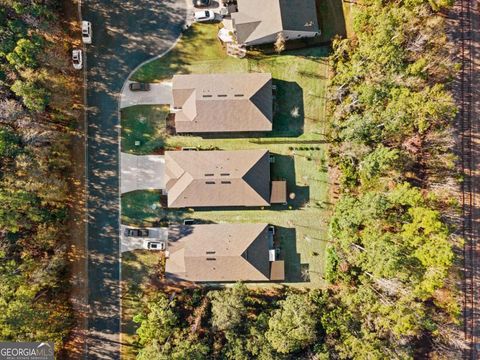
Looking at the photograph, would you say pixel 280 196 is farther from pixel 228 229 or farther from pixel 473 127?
pixel 473 127

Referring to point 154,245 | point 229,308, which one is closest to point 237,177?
point 154,245

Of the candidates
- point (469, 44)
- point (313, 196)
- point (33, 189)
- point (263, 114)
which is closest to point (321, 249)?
point (313, 196)

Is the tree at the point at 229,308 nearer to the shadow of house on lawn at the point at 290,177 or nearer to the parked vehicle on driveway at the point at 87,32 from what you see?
the shadow of house on lawn at the point at 290,177

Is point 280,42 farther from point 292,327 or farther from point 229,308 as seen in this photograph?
point 292,327

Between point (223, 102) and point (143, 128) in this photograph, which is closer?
→ point (223, 102)

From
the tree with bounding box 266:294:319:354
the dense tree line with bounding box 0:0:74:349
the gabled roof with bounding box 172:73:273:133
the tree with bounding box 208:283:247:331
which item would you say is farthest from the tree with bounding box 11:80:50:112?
the tree with bounding box 266:294:319:354

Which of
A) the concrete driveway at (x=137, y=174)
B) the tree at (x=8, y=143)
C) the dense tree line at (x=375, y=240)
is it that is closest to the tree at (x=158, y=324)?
the dense tree line at (x=375, y=240)
